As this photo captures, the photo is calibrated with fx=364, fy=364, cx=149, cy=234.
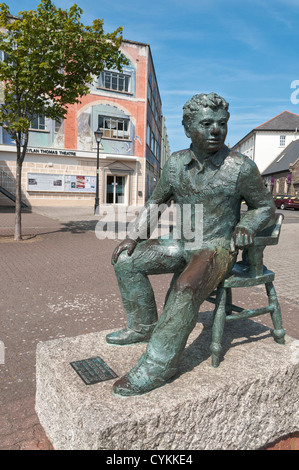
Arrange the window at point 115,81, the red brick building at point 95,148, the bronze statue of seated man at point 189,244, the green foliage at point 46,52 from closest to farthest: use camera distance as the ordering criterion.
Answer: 1. the bronze statue of seated man at point 189,244
2. the green foliage at point 46,52
3. the red brick building at point 95,148
4. the window at point 115,81

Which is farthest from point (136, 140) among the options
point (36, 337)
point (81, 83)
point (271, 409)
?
point (271, 409)

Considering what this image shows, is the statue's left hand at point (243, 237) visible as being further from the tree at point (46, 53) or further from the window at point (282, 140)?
the window at point (282, 140)

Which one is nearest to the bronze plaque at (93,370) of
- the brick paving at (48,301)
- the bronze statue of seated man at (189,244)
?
the bronze statue of seated man at (189,244)

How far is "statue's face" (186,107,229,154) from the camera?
206 cm

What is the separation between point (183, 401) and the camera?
177 cm

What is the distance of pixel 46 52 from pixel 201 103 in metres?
7.92

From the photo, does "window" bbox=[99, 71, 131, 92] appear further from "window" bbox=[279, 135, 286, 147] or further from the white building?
"window" bbox=[279, 135, 286, 147]

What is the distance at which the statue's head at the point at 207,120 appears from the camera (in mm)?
2051

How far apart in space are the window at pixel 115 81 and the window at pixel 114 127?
1.80 m

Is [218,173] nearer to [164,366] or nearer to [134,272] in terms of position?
[134,272]

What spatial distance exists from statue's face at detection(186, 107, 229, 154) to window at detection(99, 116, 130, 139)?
20133mm

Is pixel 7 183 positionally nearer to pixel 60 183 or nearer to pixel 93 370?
pixel 60 183

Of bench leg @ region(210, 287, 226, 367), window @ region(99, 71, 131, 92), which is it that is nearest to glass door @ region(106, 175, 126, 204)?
window @ region(99, 71, 131, 92)

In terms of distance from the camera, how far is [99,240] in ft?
32.7
